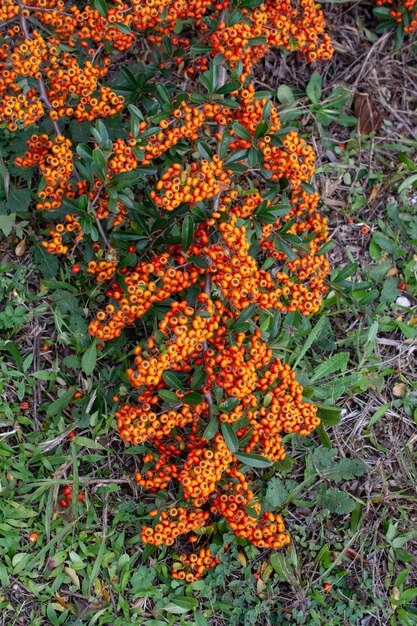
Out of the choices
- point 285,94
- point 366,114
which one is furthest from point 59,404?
point 366,114

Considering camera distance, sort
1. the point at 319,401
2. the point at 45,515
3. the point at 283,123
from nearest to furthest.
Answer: the point at 45,515
the point at 319,401
the point at 283,123

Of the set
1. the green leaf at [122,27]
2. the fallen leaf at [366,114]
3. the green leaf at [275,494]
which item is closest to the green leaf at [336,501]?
the green leaf at [275,494]

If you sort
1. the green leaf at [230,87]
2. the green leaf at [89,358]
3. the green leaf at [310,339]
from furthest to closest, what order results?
the green leaf at [310,339]
the green leaf at [89,358]
the green leaf at [230,87]

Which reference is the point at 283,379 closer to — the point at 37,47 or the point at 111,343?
the point at 111,343

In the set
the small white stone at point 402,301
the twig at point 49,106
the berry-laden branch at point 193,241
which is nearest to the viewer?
the berry-laden branch at point 193,241

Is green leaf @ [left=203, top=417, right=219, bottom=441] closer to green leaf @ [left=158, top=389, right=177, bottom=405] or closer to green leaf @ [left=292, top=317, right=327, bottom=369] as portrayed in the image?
green leaf @ [left=158, top=389, right=177, bottom=405]

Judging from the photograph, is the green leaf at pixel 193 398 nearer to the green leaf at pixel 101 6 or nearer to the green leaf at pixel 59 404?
→ the green leaf at pixel 59 404

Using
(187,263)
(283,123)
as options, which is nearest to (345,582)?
(187,263)
